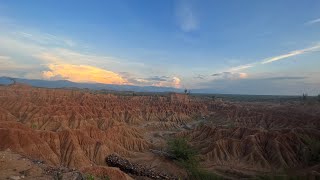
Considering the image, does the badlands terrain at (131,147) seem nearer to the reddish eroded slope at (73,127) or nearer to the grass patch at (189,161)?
the reddish eroded slope at (73,127)

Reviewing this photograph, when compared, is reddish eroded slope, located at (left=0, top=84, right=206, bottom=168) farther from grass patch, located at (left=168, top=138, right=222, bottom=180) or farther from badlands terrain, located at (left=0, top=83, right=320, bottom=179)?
grass patch, located at (left=168, top=138, right=222, bottom=180)


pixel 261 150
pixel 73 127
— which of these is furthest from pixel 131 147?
pixel 261 150

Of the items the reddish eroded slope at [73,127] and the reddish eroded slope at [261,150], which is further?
the reddish eroded slope at [261,150]

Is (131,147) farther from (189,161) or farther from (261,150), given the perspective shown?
(261,150)

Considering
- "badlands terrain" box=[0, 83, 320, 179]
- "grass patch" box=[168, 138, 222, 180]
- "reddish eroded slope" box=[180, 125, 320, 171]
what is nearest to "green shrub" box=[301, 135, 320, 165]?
"badlands terrain" box=[0, 83, 320, 179]

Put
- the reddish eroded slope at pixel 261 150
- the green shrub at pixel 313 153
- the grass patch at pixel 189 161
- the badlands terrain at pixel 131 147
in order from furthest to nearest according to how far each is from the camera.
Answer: the reddish eroded slope at pixel 261 150
the green shrub at pixel 313 153
the grass patch at pixel 189 161
the badlands terrain at pixel 131 147

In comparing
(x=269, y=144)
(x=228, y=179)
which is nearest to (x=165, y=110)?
(x=269, y=144)

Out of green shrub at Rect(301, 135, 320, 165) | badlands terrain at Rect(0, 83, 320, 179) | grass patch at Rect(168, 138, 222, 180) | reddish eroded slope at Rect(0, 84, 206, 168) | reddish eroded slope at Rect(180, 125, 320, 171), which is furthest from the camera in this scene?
reddish eroded slope at Rect(180, 125, 320, 171)

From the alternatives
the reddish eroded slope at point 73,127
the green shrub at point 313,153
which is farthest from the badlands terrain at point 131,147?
the reddish eroded slope at point 73,127

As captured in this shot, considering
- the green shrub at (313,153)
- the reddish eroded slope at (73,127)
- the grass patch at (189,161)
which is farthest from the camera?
the green shrub at (313,153)
